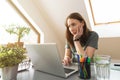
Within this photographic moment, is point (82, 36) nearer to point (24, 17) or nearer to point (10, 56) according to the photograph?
point (10, 56)

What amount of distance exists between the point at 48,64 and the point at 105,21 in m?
1.61

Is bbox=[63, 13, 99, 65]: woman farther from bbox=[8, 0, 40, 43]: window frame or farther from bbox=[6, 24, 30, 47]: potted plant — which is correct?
bbox=[8, 0, 40, 43]: window frame

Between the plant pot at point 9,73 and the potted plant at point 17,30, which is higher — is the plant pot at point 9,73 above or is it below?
below

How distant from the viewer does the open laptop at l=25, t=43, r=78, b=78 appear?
0.88 m

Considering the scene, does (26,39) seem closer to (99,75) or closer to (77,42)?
(77,42)

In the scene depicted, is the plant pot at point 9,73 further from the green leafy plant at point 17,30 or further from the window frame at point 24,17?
the window frame at point 24,17

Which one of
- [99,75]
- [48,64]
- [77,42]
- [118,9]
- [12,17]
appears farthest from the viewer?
[12,17]

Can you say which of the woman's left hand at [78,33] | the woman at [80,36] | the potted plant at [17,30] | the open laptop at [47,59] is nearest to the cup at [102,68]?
the open laptop at [47,59]

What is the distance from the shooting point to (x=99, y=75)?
867 millimetres

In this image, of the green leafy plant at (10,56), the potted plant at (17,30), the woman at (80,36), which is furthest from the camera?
the potted plant at (17,30)

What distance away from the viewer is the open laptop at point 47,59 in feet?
2.88

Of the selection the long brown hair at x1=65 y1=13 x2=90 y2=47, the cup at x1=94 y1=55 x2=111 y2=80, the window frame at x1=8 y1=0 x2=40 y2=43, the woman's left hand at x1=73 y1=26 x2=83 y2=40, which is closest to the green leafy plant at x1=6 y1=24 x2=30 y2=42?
the window frame at x1=8 y1=0 x2=40 y2=43

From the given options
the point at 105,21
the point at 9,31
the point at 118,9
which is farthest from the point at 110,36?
the point at 9,31

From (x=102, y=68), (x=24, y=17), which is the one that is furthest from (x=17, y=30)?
(x=102, y=68)
